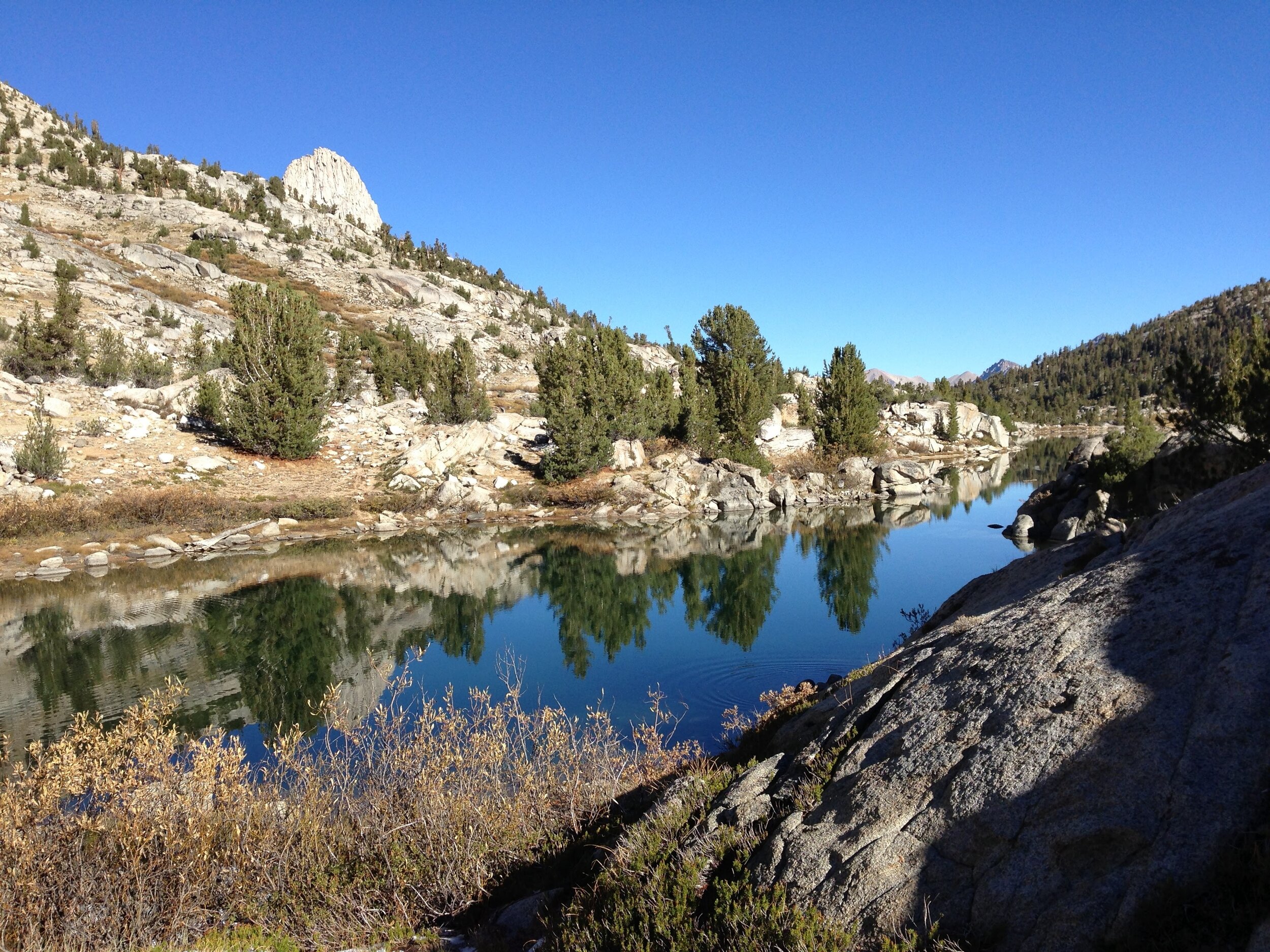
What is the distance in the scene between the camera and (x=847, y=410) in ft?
151

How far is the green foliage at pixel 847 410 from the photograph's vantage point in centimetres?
4616

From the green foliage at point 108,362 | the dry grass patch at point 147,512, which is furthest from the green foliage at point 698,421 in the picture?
the green foliage at point 108,362

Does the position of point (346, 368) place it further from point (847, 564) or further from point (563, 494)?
point (847, 564)

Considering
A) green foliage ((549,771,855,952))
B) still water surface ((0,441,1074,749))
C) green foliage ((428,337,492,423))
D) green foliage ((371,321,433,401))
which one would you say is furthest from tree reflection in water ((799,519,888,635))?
green foliage ((371,321,433,401))

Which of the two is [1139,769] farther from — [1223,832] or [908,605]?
[908,605]

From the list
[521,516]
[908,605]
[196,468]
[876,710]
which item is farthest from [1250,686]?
[196,468]

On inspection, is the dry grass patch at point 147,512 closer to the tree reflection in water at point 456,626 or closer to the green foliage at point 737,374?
the tree reflection in water at point 456,626

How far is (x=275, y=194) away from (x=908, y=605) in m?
76.5

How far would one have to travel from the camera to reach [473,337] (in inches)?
2249

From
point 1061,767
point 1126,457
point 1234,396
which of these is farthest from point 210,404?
point 1126,457

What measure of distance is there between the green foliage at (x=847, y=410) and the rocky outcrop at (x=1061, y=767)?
4231cm

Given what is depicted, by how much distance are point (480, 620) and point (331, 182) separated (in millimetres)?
119348

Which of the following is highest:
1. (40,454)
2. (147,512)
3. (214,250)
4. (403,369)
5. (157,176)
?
(157,176)

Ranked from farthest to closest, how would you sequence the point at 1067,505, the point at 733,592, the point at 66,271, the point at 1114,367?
the point at 1114,367 → the point at 66,271 → the point at 1067,505 → the point at 733,592
